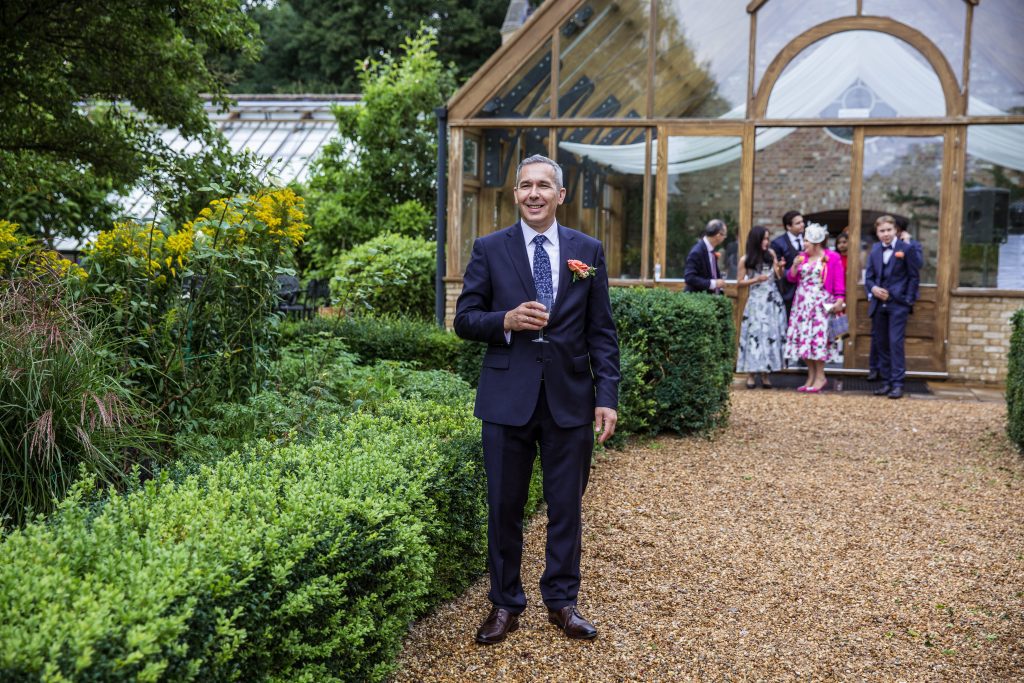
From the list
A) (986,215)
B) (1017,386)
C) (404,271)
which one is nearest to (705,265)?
(1017,386)

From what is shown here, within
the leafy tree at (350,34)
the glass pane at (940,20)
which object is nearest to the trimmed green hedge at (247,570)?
the glass pane at (940,20)

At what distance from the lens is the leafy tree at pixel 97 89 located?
7.95 meters

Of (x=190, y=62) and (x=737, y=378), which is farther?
(x=737, y=378)

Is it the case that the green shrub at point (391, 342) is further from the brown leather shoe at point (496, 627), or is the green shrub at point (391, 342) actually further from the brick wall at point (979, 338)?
the brick wall at point (979, 338)

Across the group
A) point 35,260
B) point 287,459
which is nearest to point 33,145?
point 35,260

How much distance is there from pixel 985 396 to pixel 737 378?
9.60 ft

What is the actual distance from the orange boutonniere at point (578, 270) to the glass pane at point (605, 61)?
30.6 ft

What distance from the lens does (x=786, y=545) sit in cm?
A: 550

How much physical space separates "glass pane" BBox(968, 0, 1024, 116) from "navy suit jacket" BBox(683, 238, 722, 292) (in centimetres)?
433

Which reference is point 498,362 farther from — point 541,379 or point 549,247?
point 549,247

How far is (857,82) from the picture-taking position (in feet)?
40.5

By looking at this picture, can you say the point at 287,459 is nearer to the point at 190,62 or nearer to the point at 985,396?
the point at 190,62

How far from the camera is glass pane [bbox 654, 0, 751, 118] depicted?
12.8 meters

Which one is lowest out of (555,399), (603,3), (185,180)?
(555,399)
